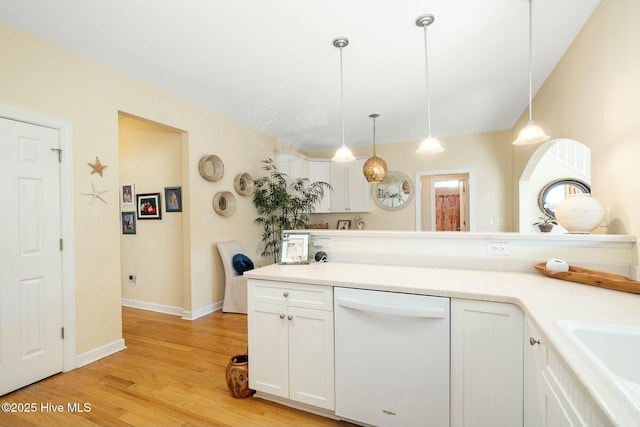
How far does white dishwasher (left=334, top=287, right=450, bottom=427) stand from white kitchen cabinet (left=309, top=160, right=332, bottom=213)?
4.00 meters

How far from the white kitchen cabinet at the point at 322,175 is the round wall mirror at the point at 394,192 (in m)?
0.91

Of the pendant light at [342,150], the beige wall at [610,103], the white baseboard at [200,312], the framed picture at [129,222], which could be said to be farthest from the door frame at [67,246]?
the beige wall at [610,103]

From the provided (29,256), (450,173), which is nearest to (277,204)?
(29,256)

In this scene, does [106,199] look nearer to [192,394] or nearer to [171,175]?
[171,175]

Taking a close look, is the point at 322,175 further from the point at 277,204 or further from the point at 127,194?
the point at 127,194

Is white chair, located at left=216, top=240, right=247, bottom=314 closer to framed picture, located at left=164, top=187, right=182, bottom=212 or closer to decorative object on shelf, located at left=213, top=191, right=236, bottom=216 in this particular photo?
decorative object on shelf, located at left=213, top=191, right=236, bottom=216

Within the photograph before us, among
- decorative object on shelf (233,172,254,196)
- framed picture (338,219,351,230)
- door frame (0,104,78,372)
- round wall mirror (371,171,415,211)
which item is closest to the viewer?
door frame (0,104,78,372)

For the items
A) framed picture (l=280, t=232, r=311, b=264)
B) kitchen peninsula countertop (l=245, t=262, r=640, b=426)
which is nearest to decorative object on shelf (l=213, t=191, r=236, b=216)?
framed picture (l=280, t=232, r=311, b=264)

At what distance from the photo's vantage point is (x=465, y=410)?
56.2 inches

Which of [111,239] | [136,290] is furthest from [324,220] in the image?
[111,239]

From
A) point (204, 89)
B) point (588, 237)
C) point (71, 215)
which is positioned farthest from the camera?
point (204, 89)

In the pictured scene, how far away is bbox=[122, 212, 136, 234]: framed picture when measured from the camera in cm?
393

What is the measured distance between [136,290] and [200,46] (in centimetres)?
330

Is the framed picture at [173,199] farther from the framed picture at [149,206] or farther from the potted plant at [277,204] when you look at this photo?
the potted plant at [277,204]
